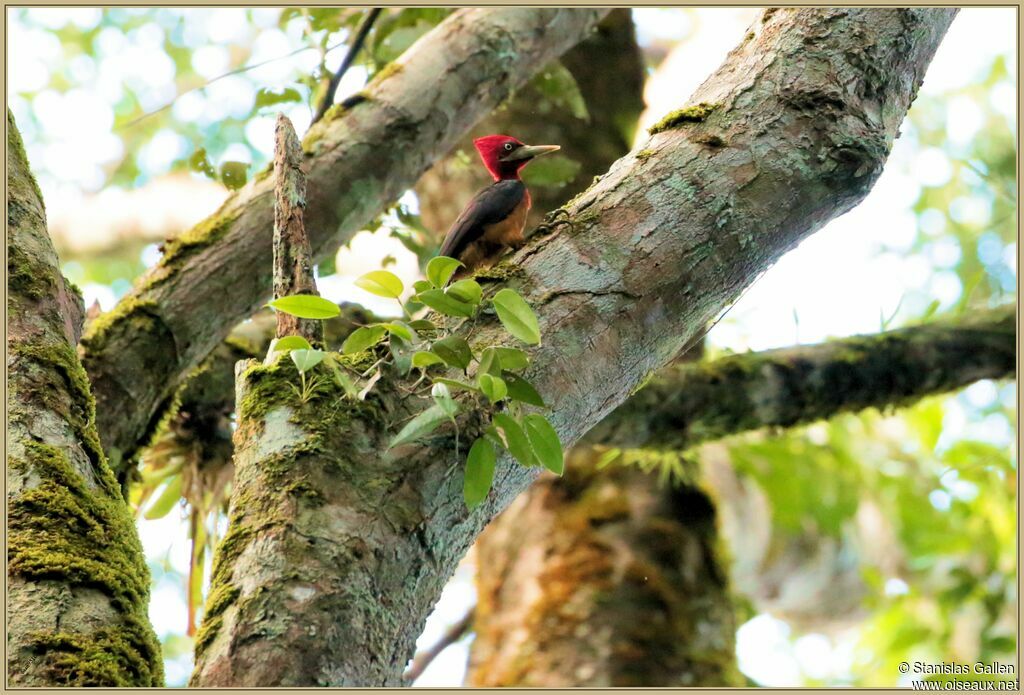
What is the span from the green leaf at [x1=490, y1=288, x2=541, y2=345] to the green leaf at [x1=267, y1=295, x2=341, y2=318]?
377mm

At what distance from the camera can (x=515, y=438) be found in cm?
210

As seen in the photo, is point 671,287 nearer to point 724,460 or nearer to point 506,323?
point 506,323

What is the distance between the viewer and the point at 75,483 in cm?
218

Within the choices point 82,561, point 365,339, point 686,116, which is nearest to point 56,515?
point 82,561

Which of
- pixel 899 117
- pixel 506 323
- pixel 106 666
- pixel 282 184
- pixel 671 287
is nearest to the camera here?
pixel 106 666

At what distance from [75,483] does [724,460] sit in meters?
7.07

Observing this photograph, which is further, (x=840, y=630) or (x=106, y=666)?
(x=840, y=630)

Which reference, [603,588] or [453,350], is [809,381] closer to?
[603,588]

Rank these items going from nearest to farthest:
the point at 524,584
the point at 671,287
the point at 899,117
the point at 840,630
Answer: the point at 671,287 → the point at 899,117 → the point at 524,584 → the point at 840,630

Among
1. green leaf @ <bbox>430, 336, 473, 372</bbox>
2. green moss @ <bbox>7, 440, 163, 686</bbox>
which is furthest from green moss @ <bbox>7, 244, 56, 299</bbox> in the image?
green leaf @ <bbox>430, 336, 473, 372</bbox>

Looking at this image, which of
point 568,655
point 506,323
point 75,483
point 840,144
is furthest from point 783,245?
point 568,655

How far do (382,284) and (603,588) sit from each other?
4289mm

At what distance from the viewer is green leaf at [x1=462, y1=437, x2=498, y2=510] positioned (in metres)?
2.07

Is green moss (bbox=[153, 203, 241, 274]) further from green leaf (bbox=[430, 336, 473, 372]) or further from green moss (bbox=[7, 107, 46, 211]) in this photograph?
green leaf (bbox=[430, 336, 473, 372])
